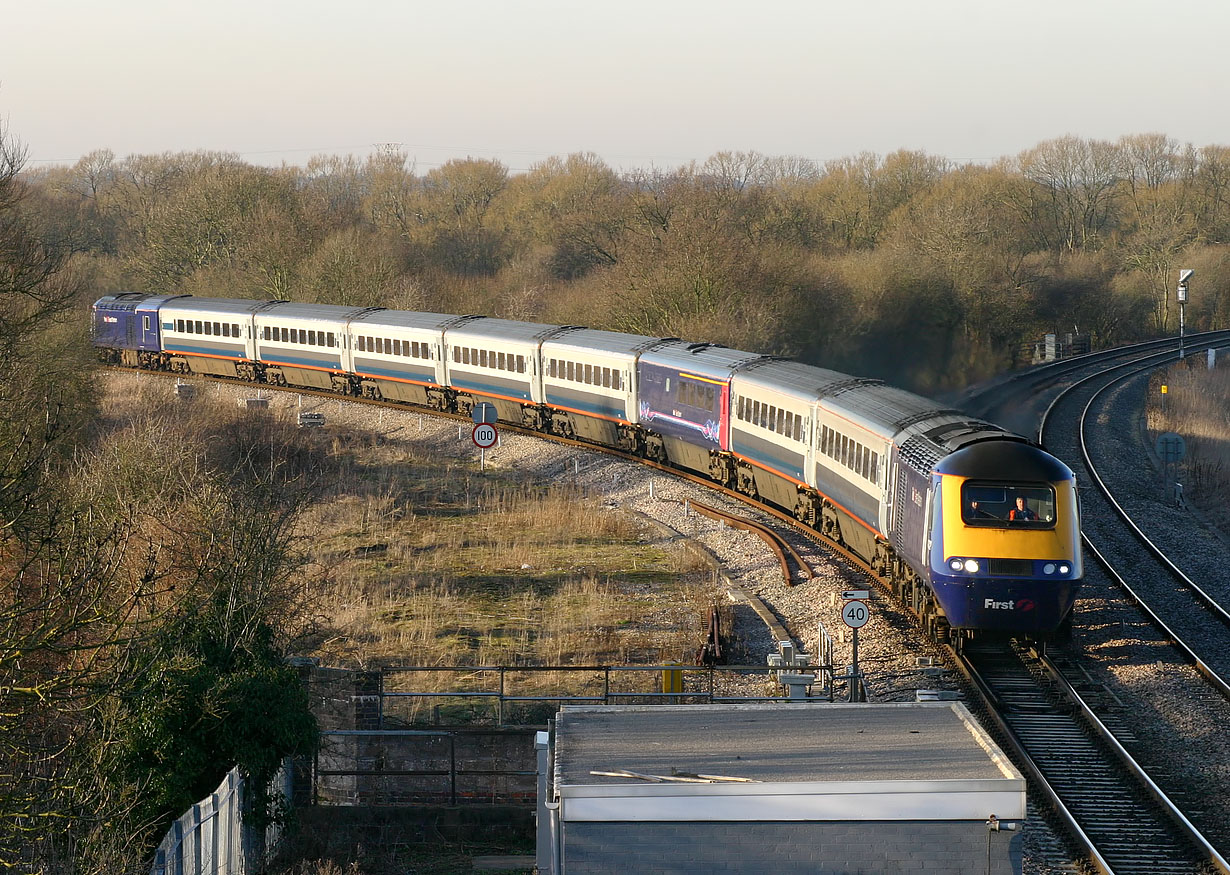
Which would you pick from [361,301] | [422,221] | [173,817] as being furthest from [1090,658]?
[422,221]

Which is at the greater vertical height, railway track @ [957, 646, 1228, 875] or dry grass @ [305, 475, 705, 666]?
railway track @ [957, 646, 1228, 875]

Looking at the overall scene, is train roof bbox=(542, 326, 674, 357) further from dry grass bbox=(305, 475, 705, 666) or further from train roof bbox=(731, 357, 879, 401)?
train roof bbox=(731, 357, 879, 401)

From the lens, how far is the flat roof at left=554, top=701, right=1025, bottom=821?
8547mm

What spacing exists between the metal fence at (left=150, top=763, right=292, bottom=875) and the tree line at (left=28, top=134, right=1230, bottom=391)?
31.3 meters

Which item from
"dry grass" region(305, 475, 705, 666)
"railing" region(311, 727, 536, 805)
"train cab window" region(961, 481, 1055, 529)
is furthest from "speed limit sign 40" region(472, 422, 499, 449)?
"train cab window" region(961, 481, 1055, 529)

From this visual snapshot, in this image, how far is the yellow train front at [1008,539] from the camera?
1612 centimetres

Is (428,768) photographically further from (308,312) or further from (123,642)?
(308,312)

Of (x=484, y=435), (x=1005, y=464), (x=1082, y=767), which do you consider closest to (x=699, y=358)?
(x=484, y=435)

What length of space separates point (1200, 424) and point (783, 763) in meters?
34.3

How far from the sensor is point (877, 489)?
1975 centimetres

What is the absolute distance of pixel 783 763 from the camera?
9.34 m

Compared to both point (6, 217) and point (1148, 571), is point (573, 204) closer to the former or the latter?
point (6, 217)

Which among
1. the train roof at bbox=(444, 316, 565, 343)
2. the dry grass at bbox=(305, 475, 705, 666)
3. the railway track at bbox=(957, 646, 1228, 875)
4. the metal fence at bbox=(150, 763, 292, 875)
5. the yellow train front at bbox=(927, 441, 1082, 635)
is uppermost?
the train roof at bbox=(444, 316, 565, 343)

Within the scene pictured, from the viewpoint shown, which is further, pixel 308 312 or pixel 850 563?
pixel 308 312
